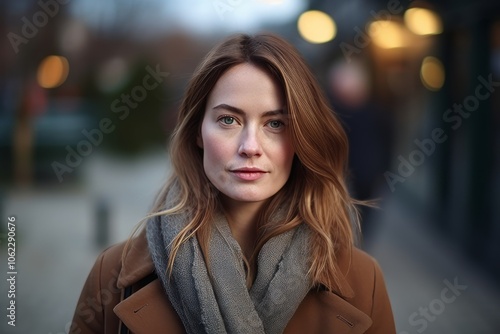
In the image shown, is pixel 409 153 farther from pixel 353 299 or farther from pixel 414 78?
pixel 353 299

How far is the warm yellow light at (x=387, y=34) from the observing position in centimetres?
1223

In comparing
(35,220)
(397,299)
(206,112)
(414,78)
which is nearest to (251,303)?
(206,112)

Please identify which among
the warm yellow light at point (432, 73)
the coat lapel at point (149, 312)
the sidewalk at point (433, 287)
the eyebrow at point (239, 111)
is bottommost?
the sidewalk at point (433, 287)

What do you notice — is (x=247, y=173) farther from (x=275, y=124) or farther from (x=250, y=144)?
(x=275, y=124)

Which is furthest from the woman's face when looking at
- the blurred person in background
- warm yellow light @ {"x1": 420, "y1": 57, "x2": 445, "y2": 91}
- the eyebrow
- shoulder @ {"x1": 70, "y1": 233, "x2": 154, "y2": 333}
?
warm yellow light @ {"x1": 420, "y1": 57, "x2": 445, "y2": 91}

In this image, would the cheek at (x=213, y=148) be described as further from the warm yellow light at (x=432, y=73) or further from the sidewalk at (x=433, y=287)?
the warm yellow light at (x=432, y=73)

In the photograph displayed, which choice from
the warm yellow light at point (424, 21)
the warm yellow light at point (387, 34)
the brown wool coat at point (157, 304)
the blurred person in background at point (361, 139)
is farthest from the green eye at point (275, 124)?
the warm yellow light at point (387, 34)

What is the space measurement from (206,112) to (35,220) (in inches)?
367

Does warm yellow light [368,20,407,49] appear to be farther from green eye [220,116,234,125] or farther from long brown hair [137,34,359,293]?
green eye [220,116,234,125]

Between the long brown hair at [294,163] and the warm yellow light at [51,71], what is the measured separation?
1462cm

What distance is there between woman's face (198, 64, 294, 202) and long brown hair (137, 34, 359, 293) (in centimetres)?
4

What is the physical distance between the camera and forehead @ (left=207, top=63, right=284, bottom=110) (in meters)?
2.26

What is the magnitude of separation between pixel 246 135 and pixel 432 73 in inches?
387

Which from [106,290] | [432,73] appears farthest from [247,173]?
[432,73]
